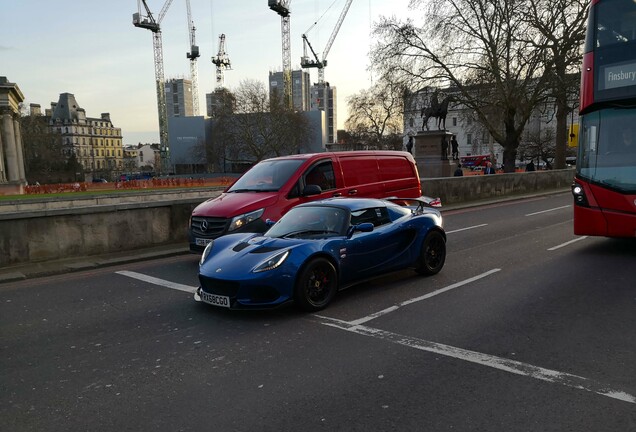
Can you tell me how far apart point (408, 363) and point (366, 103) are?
76335 millimetres

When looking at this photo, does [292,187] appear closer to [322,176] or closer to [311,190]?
[311,190]

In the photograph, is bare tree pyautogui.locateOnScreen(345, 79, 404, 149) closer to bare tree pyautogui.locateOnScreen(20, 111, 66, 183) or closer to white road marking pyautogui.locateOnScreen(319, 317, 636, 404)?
bare tree pyautogui.locateOnScreen(20, 111, 66, 183)

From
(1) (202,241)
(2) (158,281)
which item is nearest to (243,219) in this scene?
(1) (202,241)

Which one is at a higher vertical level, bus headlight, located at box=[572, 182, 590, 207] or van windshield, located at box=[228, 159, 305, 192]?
van windshield, located at box=[228, 159, 305, 192]

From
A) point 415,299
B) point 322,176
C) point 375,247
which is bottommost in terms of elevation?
point 415,299

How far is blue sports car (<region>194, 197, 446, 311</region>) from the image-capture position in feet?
18.4

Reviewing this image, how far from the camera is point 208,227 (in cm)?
885

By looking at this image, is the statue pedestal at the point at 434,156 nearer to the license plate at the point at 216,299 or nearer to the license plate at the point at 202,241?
the license plate at the point at 202,241

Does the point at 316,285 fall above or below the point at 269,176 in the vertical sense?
below

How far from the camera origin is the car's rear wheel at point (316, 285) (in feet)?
18.7

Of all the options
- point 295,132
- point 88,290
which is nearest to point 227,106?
→ point 295,132

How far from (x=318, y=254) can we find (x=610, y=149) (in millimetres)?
6331

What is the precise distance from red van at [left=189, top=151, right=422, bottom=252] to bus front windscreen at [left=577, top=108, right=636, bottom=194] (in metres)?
4.01

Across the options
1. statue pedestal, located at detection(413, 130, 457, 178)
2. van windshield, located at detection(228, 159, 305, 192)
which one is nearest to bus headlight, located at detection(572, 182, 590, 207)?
van windshield, located at detection(228, 159, 305, 192)
